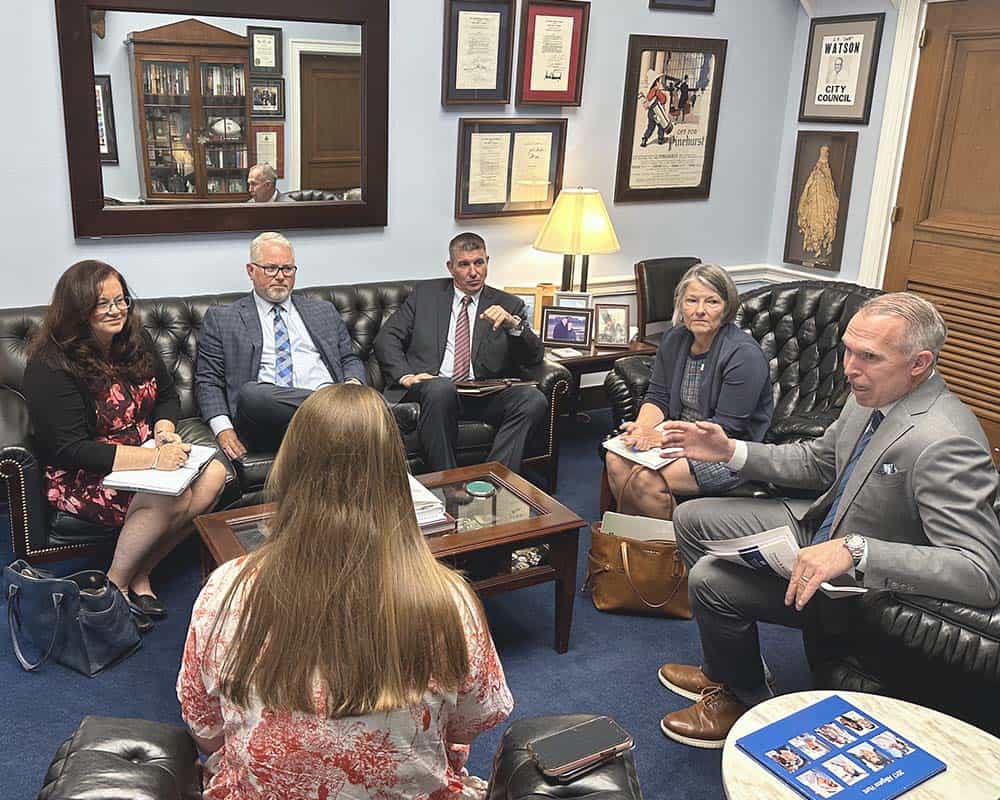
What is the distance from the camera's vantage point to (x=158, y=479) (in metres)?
2.89

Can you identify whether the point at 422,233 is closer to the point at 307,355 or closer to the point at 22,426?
the point at 307,355

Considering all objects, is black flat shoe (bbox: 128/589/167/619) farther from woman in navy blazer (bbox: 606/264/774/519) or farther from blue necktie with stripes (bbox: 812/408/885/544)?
blue necktie with stripes (bbox: 812/408/885/544)

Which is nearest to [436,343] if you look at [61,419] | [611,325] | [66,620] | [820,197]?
[611,325]

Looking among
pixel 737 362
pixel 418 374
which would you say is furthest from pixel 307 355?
pixel 737 362

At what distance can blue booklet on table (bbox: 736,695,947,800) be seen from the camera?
1657 mm

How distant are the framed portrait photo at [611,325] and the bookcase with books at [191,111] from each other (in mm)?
1789

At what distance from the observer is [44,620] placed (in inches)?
105

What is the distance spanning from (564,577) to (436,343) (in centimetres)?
148

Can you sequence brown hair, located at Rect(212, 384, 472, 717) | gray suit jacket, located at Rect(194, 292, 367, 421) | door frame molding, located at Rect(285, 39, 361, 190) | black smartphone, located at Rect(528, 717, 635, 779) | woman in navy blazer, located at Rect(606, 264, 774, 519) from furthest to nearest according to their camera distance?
door frame molding, located at Rect(285, 39, 361, 190) < gray suit jacket, located at Rect(194, 292, 367, 421) < woman in navy blazer, located at Rect(606, 264, 774, 519) < black smartphone, located at Rect(528, 717, 635, 779) < brown hair, located at Rect(212, 384, 472, 717)

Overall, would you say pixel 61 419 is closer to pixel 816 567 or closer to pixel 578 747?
pixel 578 747

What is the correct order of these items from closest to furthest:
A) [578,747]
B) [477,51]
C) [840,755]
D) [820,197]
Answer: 1. [578,747]
2. [840,755]
3. [477,51]
4. [820,197]

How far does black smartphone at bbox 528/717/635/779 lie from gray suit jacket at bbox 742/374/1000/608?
0.89 m

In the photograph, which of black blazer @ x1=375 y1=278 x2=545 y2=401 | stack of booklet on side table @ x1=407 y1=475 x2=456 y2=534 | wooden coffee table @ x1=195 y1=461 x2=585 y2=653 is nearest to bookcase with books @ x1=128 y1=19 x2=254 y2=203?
black blazer @ x1=375 y1=278 x2=545 y2=401

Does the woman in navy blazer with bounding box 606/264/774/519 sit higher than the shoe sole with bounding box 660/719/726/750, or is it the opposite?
the woman in navy blazer with bounding box 606/264/774/519
